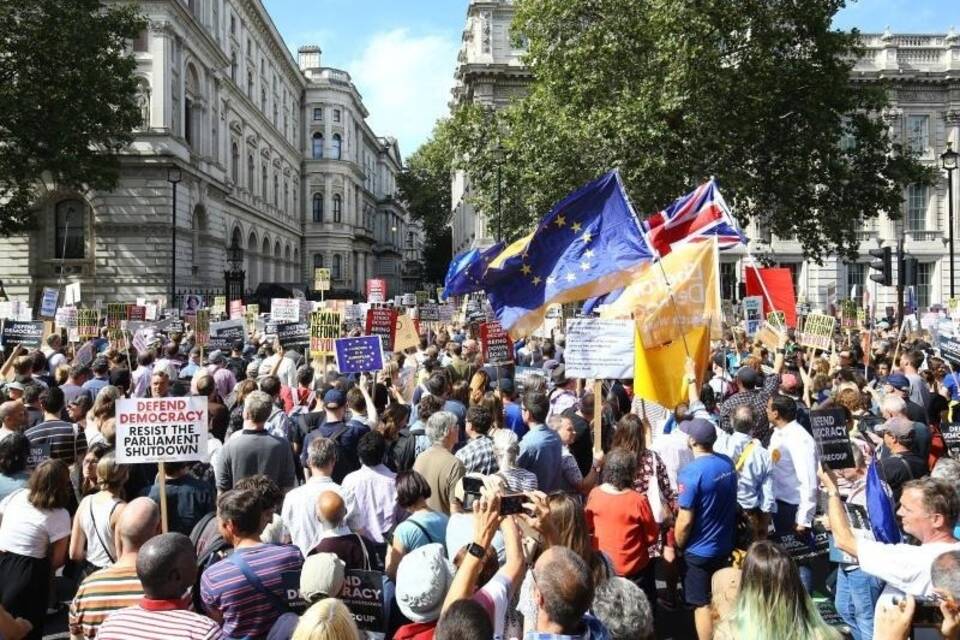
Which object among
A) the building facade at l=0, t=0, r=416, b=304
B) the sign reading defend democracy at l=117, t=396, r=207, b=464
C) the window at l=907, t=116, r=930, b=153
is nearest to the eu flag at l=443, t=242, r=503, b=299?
the sign reading defend democracy at l=117, t=396, r=207, b=464

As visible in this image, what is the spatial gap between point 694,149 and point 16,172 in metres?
23.0

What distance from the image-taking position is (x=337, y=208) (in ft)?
254

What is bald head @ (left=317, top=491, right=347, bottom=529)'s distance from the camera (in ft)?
14.9

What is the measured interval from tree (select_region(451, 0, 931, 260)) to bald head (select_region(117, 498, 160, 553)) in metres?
20.4

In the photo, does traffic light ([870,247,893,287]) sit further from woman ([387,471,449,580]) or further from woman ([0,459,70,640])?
woman ([0,459,70,640])

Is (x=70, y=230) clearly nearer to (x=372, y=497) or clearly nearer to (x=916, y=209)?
(x=372, y=497)

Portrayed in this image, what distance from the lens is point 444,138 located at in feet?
114

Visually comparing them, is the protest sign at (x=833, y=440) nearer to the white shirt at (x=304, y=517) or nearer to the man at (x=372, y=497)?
the man at (x=372, y=497)

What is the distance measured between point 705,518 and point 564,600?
275cm

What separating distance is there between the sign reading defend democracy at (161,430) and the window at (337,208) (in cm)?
7348

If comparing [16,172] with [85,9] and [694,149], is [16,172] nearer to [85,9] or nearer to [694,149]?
[85,9]

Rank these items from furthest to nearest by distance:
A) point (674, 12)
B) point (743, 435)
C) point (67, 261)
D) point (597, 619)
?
point (67, 261)
point (674, 12)
point (743, 435)
point (597, 619)

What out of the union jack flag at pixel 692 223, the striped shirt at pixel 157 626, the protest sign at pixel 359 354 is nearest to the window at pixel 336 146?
the union jack flag at pixel 692 223

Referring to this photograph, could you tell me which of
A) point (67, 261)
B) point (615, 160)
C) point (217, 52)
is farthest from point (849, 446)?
point (217, 52)
